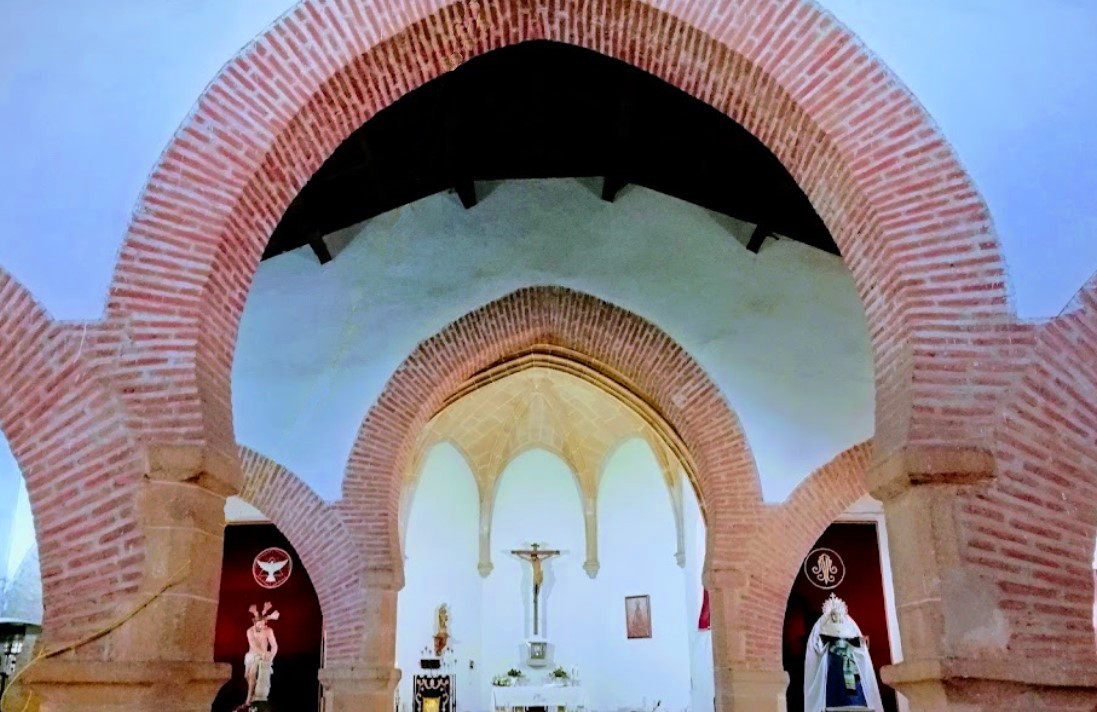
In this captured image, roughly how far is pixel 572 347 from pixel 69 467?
5.91 m

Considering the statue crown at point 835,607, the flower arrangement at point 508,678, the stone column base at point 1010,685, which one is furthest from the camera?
the flower arrangement at point 508,678

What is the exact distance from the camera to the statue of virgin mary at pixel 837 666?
37.3ft

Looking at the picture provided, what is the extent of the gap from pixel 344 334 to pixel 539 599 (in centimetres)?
868

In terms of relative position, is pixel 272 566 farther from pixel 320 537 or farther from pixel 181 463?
pixel 181 463

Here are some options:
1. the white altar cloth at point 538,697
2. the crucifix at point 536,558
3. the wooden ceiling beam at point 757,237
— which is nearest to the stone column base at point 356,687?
the wooden ceiling beam at point 757,237

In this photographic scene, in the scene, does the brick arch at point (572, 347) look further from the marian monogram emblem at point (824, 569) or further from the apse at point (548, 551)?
the apse at point (548, 551)

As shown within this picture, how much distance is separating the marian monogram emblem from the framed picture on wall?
3774 mm

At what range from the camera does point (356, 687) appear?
28.4ft

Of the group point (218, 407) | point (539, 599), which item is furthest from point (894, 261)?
point (539, 599)

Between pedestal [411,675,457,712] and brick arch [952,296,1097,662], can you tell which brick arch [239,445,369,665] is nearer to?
pedestal [411,675,457,712]

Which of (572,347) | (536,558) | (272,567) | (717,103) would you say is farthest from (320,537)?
(536,558)

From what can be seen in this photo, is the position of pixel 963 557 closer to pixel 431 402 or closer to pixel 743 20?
pixel 743 20

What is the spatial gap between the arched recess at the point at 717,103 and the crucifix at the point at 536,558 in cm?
1208

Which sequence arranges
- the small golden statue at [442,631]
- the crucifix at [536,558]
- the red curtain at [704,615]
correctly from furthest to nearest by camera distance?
the crucifix at [536,558] → the small golden statue at [442,631] → the red curtain at [704,615]
